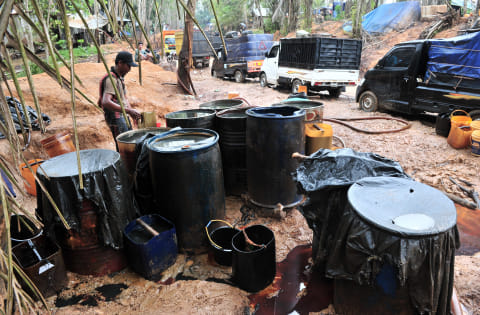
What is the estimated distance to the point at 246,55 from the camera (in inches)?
640

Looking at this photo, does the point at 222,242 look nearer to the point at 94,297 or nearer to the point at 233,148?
the point at 94,297

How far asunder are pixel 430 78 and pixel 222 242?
7.29 meters

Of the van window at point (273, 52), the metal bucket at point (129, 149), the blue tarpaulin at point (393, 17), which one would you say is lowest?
the metal bucket at point (129, 149)

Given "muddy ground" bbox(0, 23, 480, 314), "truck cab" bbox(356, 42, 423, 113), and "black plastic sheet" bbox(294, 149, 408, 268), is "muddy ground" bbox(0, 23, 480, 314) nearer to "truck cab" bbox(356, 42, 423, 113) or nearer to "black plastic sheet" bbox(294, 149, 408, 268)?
"truck cab" bbox(356, 42, 423, 113)

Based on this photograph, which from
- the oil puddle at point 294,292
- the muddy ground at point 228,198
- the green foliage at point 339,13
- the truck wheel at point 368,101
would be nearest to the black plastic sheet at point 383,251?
the oil puddle at point 294,292

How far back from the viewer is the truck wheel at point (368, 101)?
934cm

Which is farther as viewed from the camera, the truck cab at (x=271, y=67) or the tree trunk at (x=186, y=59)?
the truck cab at (x=271, y=67)

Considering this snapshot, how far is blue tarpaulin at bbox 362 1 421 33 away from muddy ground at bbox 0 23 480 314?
10372 mm

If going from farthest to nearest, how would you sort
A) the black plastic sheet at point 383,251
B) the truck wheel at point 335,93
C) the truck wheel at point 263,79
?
1. the truck wheel at point 263,79
2. the truck wheel at point 335,93
3. the black plastic sheet at point 383,251

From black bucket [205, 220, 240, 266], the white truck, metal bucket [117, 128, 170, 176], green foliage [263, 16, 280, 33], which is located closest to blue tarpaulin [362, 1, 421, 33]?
green foliage [263, 16, 280, 33]

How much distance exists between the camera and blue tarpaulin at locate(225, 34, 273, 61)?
16.0 metres

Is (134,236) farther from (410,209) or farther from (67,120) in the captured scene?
(67,120)

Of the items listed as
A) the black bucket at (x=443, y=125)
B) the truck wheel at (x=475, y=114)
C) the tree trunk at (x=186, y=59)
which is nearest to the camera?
the truck wheel at (x=475, y=114)

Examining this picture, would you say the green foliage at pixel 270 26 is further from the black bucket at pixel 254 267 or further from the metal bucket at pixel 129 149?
the black bucket at pixel 254 267
